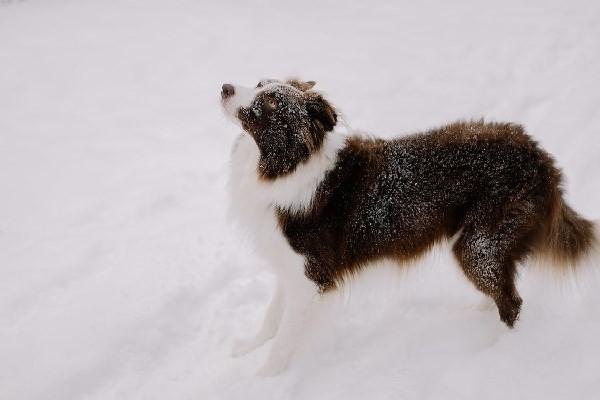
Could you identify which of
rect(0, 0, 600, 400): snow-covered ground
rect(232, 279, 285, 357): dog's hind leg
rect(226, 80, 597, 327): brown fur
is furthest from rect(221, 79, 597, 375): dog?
rect(0, 0, 600, 400): snow-covered ground

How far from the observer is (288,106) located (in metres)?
3.08

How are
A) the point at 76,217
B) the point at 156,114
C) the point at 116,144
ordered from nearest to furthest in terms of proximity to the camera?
1. the point at 76,217
2. the point at 116,144
3. the point at 156,114

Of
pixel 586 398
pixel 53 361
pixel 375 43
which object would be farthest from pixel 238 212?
pixel 375 43

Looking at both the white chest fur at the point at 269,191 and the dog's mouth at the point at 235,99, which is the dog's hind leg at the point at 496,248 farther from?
the dog's mouth at the point at 235,99

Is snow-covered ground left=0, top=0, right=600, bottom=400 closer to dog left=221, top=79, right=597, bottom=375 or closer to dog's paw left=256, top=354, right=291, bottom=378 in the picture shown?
dog's paw left=256, top=354, right=291, bottom=378

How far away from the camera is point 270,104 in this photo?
10.2ft

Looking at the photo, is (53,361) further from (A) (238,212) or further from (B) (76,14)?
(B) (76,14)

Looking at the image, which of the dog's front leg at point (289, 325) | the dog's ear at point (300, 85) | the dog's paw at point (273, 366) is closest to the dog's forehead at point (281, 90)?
the dog's ear at point (300, 85)

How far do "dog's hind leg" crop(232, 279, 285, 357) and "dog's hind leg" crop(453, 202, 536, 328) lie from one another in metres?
1.26

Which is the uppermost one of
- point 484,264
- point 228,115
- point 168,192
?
point 228,115

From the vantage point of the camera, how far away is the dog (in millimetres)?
3135

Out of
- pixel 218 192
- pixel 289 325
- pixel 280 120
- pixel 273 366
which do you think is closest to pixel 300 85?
pixel 280 120

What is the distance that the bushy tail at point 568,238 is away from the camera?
3.30 meters

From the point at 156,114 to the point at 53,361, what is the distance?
12.4 feet
